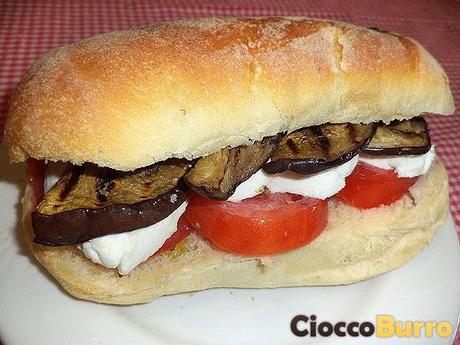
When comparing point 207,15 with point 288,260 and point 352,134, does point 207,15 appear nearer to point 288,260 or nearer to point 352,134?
point 352,134

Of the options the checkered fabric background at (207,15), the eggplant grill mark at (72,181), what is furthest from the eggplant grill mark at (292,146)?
the checkered fabric background at (207,15)

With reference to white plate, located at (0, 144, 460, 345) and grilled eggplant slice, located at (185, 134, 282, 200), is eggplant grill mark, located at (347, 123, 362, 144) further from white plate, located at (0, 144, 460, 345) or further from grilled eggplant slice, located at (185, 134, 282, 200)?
white plate, located at (0, 144, 460, 345)

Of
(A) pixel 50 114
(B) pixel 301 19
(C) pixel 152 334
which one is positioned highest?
(B) pixel 301 19

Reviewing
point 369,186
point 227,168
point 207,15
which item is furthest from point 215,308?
point 207,15

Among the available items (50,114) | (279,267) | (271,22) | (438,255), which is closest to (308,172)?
(279,267)

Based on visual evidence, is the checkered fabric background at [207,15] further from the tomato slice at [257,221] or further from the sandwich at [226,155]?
the tomato slice at [257,221]

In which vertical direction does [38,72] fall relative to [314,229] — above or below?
above

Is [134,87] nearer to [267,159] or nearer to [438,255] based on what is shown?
[267,159]
